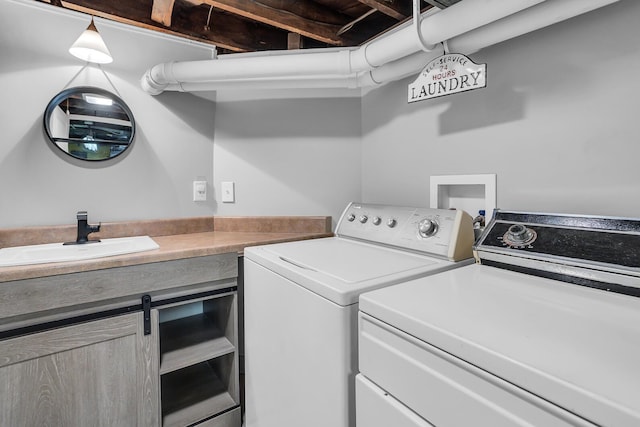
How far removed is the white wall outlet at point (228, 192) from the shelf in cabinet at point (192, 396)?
1040mm

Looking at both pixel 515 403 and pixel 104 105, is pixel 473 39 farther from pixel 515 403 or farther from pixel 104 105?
pixel 104 105

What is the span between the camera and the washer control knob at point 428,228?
126 cm

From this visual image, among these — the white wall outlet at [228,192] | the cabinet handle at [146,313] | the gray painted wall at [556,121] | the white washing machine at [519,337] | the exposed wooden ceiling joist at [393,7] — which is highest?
the exposed wooden ceiling joist at [393,7]

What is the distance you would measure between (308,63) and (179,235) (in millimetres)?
1243

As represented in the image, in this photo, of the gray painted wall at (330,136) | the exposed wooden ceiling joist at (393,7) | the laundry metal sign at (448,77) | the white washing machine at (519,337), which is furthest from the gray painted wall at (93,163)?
the white washing machine at (519,337)

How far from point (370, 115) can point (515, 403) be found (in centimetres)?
175

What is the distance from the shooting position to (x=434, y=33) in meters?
1.21

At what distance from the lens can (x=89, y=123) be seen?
1663mm

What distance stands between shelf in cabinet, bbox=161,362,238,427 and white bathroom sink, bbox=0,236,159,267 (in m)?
0.79

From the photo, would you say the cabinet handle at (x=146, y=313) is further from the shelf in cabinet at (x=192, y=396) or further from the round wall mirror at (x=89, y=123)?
the round wall mirror at (x=89, y=123)

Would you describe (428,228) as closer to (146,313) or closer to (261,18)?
(146,313)

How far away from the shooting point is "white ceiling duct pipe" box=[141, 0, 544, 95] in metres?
1.26

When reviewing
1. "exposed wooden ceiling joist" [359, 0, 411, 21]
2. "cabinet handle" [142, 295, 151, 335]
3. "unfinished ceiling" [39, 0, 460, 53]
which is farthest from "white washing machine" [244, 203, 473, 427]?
"unfinished ceiling" [39, 0, 460, 53]

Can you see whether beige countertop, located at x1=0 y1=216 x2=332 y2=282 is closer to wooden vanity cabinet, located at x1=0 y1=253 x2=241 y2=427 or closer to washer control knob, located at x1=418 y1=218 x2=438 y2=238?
wooden vanity cabinet, located at x1=0 y1=253 x2=241 y2=427
